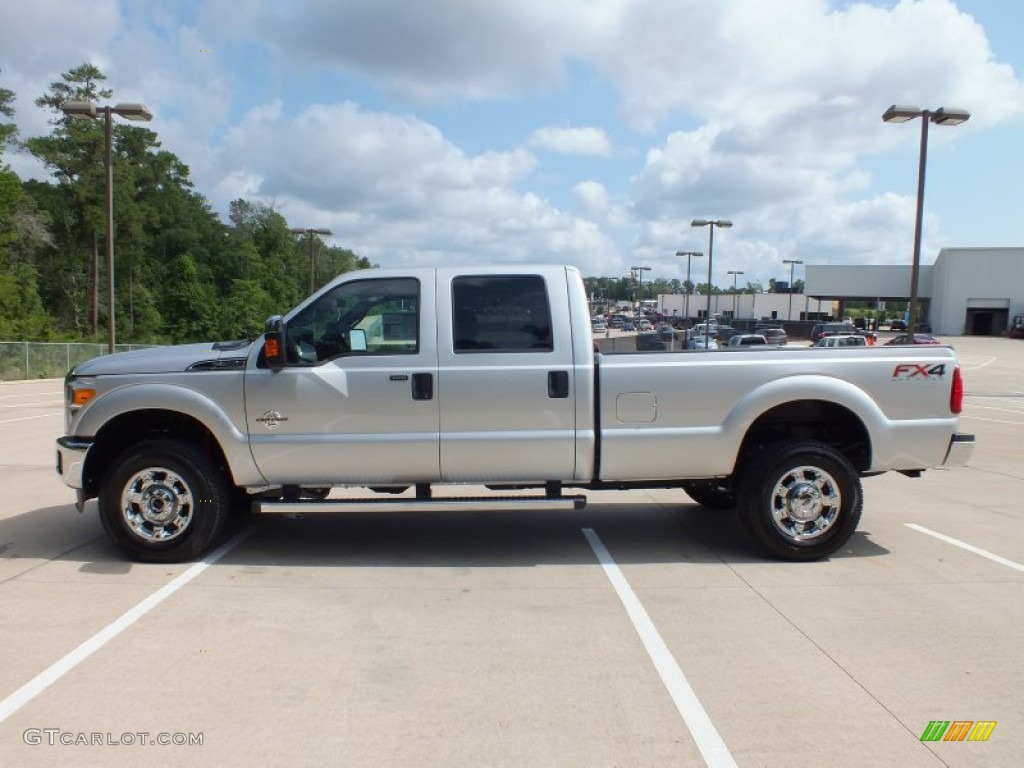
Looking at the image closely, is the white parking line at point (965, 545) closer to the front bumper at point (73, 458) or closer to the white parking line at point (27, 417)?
the front bumper at point (73, 458)

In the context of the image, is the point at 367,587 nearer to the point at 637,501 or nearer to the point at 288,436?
the point at 288,436

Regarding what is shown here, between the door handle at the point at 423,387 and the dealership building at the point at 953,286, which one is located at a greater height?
the dealership building at the point at 953,286

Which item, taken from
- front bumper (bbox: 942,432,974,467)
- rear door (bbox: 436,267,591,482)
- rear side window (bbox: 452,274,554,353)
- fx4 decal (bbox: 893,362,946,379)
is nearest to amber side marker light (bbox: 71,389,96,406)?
rear door (bbox: 436,267,591,482)

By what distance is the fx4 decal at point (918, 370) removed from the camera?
6.22 meters

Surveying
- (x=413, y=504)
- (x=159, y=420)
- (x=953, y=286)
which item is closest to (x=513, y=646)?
(x=413, y=504)

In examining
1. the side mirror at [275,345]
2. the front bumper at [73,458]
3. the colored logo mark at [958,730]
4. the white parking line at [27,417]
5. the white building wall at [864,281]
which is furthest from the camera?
the white building wall at [864,281]

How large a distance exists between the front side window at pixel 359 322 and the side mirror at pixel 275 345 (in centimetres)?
8

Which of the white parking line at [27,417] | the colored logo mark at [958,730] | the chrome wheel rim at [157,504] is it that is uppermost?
the chrome wheel rim at [157,504]

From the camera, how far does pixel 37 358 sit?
105 ft

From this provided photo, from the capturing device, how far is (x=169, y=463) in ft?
19.6

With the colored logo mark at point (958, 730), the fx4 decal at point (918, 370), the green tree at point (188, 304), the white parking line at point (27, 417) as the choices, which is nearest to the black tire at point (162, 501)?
the colored logo mark at point (958, 730)

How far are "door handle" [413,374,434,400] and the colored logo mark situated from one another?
3.60m

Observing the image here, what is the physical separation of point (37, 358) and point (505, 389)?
3153 centimetres

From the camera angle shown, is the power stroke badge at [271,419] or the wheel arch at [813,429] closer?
the power stroke badge at [271,419]
